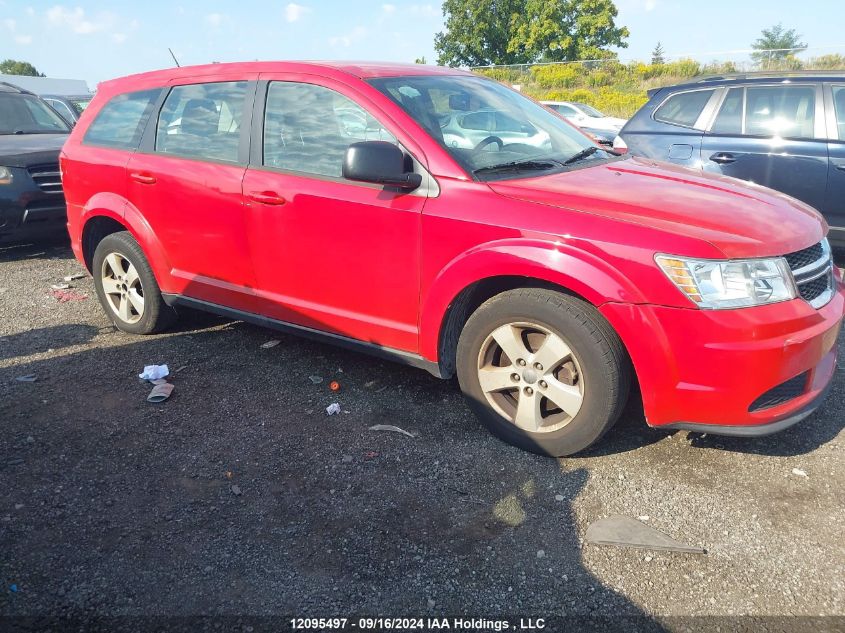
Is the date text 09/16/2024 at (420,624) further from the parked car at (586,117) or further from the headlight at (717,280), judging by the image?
the parked car at (586,117)

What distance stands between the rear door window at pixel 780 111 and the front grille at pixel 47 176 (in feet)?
23.4

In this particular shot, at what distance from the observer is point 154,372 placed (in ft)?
14.0

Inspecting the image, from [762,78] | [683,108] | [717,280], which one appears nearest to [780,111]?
[762,78]

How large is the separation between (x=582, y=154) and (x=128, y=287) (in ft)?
10.8

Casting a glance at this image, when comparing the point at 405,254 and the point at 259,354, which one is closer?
the point at 405,254

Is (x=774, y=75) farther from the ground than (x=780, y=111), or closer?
farther from the ground

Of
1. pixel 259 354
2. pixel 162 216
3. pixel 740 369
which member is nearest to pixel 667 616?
pixel 740 369

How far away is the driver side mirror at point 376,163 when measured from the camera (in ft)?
10.5

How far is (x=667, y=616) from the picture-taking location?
7.45 feet

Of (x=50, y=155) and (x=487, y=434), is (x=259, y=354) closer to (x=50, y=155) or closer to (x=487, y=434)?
(x=487, y=434)

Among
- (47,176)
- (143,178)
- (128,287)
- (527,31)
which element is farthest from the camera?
(527,31)

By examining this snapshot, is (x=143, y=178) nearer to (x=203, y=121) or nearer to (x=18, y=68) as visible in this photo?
(x=203, y=121)

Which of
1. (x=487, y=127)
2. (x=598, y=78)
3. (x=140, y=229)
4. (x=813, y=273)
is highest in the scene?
(x=598, y=78)

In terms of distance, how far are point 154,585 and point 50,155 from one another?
21.8 feet
